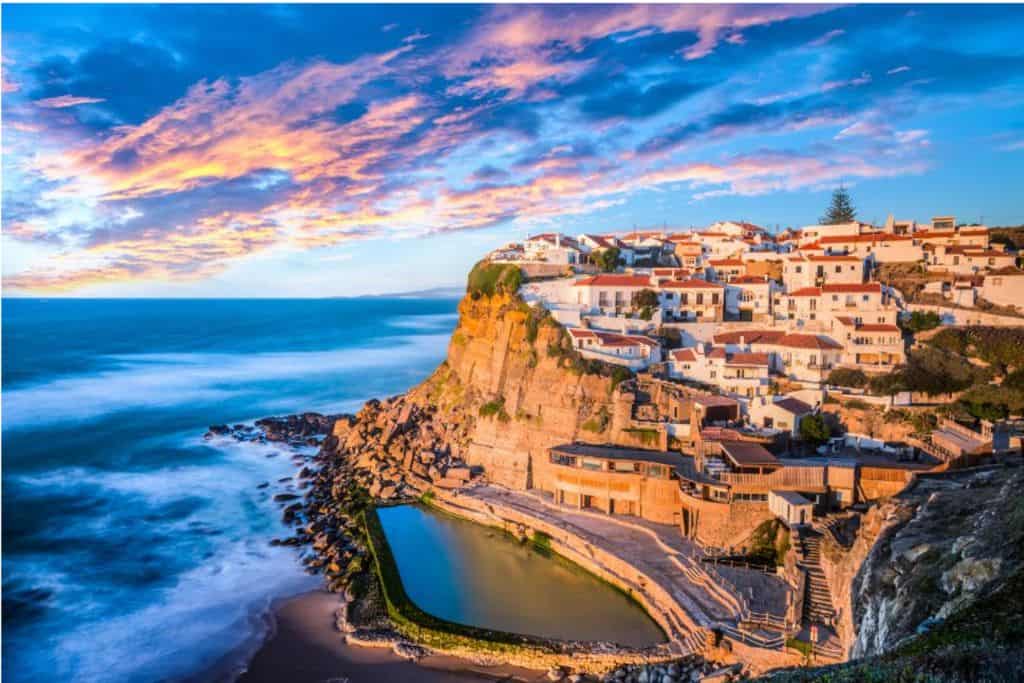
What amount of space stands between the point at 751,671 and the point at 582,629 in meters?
4.60

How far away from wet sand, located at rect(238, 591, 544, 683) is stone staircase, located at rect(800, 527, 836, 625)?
21.0ft

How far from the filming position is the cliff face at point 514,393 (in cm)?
2641

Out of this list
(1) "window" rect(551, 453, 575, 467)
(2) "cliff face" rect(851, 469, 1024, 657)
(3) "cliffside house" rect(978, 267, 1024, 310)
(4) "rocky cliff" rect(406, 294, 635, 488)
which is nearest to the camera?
(2) "cliff face" rect(851, 469, 1024, 657)

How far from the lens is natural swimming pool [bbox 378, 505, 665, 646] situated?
17062 millimetres

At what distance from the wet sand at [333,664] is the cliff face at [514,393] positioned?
10.7 meters

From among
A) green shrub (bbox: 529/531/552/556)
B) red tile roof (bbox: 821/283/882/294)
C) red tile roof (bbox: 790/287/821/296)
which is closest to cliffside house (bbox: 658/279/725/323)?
red tile roof (bbox: 790/287/821/296)

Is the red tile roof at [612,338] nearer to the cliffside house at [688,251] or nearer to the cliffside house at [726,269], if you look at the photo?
the cliffside house at [726,269]

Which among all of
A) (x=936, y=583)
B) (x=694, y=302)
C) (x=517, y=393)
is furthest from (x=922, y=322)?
(x=936, y=583)

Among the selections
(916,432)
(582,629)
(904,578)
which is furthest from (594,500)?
(904,578)

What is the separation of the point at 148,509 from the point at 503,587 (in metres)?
17.3

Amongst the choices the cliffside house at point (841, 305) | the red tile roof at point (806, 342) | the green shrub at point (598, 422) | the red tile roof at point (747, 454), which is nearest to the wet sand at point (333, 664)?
the red tile roof at point (747, 454)

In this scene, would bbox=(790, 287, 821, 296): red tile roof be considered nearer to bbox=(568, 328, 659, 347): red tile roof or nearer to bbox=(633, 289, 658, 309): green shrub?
bbox=(633, 289, 658, 309): green shrub

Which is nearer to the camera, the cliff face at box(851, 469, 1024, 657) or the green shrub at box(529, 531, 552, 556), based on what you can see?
the cliff face at box(851, 469, 1024, 657)

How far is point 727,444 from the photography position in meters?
21.0
